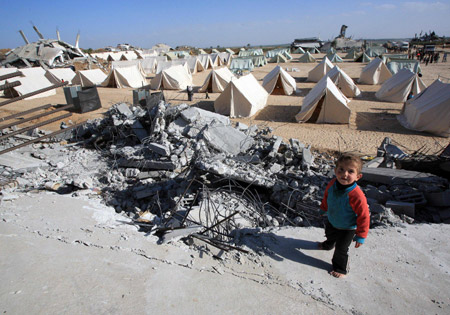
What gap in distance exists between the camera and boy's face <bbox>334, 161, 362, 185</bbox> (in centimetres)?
254

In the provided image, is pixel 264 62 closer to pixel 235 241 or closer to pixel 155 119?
pixel 155 119

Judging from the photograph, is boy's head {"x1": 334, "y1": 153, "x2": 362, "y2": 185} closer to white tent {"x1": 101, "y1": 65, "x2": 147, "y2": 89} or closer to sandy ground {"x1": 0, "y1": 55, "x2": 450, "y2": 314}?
sandy ground {"x1": 0, "y1": 55, "x2": 450, "y2": 314}

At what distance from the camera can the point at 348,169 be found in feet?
8.38

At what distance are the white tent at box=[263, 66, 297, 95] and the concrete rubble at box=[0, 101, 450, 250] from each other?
33.1ft

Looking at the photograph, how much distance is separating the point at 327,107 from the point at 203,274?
36.4ft

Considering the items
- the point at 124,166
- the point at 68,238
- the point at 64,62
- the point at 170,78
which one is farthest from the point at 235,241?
the point at 64,62

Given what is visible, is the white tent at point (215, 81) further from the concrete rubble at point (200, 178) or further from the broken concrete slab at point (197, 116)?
the broken concrete slab at point (197, 116)

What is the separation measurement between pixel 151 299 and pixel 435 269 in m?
2.93

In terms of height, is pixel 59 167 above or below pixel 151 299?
below

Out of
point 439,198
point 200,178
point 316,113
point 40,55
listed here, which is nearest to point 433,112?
point 316,113

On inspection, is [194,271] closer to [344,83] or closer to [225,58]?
[344,83]

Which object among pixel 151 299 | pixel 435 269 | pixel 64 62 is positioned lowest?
pixel 435 269

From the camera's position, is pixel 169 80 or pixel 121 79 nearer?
pixel 169 80

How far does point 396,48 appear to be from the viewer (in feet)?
149
